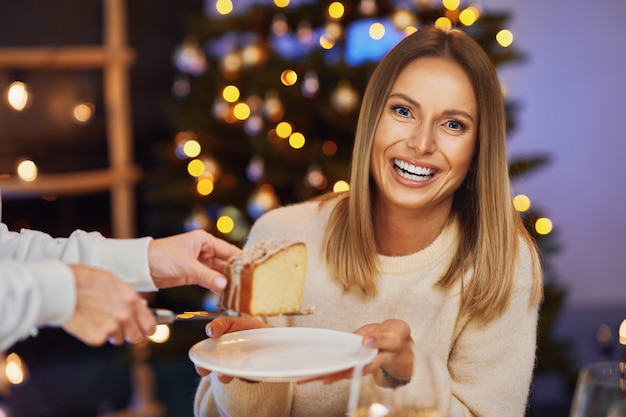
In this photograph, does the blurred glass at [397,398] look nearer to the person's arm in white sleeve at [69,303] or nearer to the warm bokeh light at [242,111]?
the person's arm in white sleeve at [69,303]

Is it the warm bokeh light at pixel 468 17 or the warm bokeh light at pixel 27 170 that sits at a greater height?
the warm bokeh light at pixel 468 17

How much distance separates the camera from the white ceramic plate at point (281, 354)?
1.38m

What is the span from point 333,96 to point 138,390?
1758 mm

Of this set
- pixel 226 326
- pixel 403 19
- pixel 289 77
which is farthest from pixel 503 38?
pixel 226 326

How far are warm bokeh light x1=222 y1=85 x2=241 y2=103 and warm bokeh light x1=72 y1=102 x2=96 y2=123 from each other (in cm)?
118

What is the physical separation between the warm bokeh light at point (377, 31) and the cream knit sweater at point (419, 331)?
1396mm

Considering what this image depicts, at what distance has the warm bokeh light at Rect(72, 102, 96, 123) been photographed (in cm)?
448

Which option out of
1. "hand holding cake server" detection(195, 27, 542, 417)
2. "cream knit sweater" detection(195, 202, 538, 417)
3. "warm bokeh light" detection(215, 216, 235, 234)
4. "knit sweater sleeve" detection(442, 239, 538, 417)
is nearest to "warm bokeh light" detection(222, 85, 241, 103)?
"warm bokeh light" detection(215, 216, 235, 234)

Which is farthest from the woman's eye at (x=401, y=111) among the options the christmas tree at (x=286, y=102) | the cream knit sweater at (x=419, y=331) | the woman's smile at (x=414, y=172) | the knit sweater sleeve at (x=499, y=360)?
the christmas tree at (x=286, y=102)

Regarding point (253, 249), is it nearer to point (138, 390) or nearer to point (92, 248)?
point (92, 248)

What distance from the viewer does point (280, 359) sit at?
1.51m

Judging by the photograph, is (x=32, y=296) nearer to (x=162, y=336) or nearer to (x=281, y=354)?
(x=281, y=354)

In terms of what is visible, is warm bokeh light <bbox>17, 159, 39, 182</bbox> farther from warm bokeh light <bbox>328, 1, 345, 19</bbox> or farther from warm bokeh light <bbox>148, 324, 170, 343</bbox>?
warm bokeh light <bbox>328, 1, 345, 19</bbox>

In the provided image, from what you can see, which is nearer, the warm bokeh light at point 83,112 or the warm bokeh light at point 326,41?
the warm bokeh light at point 326,41
